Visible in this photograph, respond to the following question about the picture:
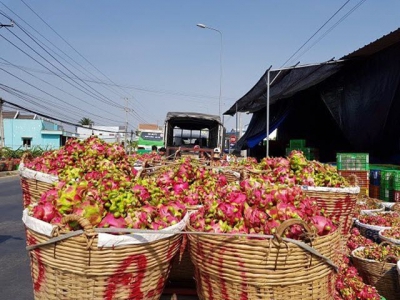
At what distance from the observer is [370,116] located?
798 cm

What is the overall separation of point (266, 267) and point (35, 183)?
79.2 inches

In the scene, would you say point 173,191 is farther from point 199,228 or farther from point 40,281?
point 40,281

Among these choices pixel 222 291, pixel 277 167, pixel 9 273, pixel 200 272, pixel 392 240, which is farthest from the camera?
pixel 9 273

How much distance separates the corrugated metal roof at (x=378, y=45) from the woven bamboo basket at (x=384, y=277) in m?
4.59

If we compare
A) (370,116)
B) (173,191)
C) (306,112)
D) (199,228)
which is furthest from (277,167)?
(306,112)

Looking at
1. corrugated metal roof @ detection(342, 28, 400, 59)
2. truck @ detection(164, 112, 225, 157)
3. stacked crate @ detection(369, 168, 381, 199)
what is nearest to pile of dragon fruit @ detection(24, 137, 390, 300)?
corrugated metal roof @ detection(342, 28, 400, 59)

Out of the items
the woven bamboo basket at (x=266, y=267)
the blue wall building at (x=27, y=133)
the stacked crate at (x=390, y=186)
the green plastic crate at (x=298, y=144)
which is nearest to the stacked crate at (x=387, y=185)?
the stacked crate at (x=390, y=186)

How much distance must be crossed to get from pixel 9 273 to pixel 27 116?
5830 centimetres

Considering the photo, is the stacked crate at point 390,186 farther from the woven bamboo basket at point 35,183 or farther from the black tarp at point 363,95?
the woven bamboo basket at point 35,183

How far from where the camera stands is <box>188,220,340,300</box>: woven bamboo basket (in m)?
1.48

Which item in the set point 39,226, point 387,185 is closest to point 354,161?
point 387,185

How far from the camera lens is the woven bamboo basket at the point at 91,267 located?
1.47 metres

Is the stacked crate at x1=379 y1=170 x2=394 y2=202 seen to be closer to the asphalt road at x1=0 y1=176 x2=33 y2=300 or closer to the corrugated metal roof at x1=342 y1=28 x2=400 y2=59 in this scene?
the corrugated metal roof at x1=342 y1=28 x2=400 y2=59

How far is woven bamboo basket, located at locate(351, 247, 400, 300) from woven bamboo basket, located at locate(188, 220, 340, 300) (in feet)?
8.00
